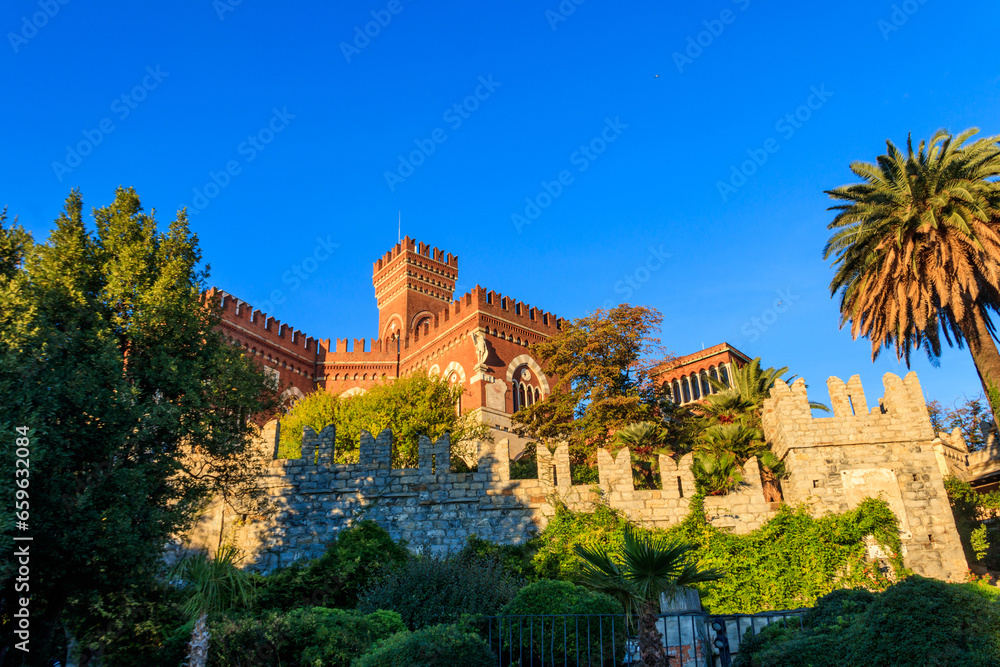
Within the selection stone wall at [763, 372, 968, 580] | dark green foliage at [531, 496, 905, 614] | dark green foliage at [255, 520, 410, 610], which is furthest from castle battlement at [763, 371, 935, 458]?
dark green foliage at [255, 520, 410, 610]

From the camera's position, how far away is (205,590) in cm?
936

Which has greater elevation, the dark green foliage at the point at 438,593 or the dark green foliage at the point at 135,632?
the dark green foliage at the point at 438,593

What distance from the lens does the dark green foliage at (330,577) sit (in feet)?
43.6

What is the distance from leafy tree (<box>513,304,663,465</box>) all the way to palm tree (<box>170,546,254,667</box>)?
13668 mm

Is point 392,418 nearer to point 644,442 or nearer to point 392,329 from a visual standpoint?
point 644,442

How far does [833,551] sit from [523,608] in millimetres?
7396

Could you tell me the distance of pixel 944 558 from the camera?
1366cm

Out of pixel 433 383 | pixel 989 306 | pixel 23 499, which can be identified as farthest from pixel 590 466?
pixel 23 499

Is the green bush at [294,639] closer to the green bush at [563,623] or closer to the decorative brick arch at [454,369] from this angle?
the green bush at [563,623]

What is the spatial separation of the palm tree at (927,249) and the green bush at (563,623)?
536 inches

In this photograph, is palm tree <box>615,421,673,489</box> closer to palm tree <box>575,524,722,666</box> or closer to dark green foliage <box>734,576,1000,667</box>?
palm tree <box>575,524,722,666</box>

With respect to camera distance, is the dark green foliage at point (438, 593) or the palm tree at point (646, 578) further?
the dark green foliage at point (438, 593)

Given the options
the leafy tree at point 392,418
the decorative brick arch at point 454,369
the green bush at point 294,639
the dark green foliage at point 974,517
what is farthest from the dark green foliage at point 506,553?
the decorative brick arch at point 454,369

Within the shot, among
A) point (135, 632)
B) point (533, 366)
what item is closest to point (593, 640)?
point (135, 632)
